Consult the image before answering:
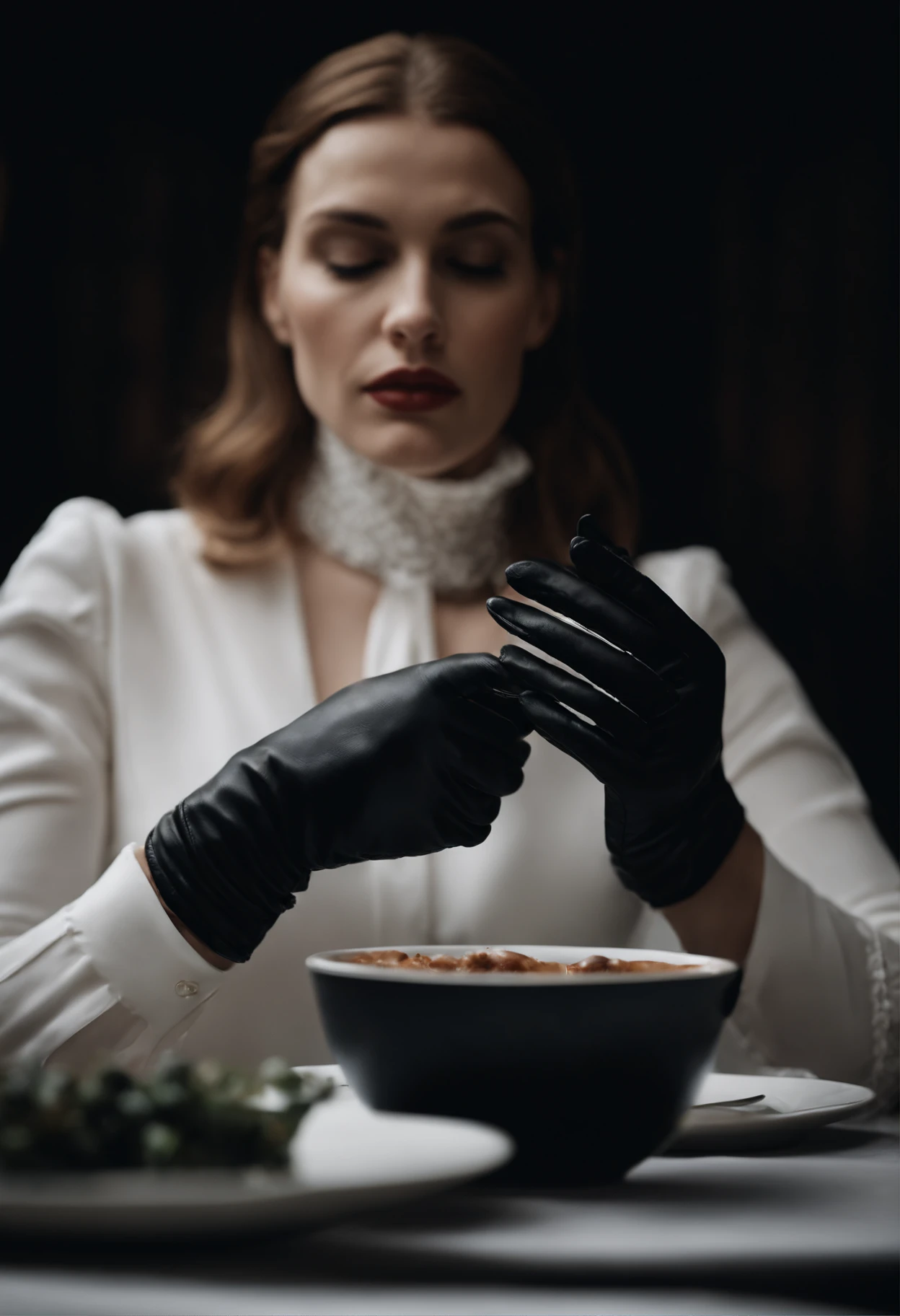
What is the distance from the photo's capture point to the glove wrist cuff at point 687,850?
95 cm

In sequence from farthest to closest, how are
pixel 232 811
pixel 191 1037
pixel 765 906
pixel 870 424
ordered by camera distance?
pixel 870 424, pixel 191 1037, pixel 765 906, pixel 232 811

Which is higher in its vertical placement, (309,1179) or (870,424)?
(870,424)

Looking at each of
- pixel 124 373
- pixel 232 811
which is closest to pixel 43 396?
pixel 124 373

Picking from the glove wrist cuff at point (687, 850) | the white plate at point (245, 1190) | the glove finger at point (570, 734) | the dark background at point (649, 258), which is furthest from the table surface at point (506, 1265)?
the dark background at point (649, 258)

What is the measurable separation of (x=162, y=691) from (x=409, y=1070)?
2.56ft

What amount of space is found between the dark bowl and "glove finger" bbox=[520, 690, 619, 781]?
0.90 feet

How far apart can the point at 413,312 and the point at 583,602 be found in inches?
17.6

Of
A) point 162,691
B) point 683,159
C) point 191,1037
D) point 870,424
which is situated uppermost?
point 683,159

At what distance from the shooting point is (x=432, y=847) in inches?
35.0

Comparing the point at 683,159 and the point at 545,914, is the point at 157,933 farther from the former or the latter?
the point at 683,159

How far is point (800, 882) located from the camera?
1090mm

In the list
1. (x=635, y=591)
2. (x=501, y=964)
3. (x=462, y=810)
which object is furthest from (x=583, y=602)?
(x=501, y=964)

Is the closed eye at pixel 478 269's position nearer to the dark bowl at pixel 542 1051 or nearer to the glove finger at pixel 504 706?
the glove finger at pixel 504 706

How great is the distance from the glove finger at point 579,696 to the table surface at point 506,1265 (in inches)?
13.2
